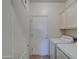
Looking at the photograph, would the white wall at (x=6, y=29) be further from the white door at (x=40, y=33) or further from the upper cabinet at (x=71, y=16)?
the white door at (x=40, y=33)

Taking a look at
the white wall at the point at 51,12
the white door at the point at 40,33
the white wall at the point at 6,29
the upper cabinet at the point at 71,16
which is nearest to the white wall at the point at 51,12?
the white wall at the point at 51,12

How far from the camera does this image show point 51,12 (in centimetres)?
563

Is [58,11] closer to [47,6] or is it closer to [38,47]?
[47,6]

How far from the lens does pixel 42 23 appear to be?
5.64m

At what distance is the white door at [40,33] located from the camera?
5.59 meters

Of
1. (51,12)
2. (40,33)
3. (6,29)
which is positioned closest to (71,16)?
(51,12)

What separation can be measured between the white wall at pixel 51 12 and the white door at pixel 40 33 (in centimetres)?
22

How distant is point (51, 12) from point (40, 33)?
1.24 metres

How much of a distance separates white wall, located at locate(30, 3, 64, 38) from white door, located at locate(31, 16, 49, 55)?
224 millimetres

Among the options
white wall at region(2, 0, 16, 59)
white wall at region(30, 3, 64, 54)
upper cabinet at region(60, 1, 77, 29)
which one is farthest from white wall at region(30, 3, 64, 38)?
white wall at region(2, 0, 16, 59)

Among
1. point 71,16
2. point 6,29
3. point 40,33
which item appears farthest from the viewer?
point 40,33

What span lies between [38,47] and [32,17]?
5.21ft

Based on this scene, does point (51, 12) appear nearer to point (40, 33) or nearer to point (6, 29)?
point (40, 33)

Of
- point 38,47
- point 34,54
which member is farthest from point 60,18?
point 34,54
